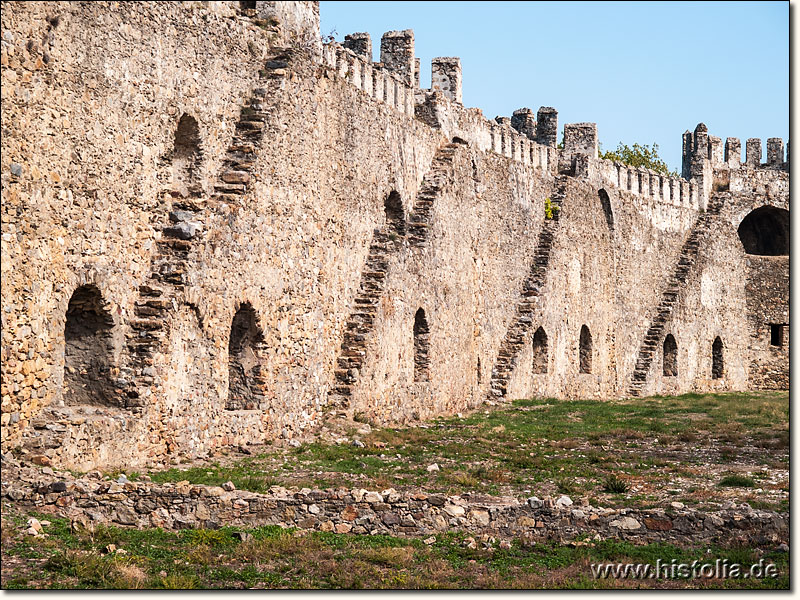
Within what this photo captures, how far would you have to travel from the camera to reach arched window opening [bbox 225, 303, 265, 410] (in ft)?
60.6

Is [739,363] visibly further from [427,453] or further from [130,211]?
[130,211]

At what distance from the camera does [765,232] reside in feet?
152

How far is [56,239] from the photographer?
1432cm

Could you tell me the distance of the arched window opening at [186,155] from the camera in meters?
17.5

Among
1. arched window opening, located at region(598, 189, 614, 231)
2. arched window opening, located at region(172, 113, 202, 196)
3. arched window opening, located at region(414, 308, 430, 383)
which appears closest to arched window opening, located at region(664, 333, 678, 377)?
arched window opening, located at region(598, 189, 614, 231)

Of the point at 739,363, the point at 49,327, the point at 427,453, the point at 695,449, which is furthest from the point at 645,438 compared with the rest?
the point at 739,363

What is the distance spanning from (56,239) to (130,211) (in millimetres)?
1954

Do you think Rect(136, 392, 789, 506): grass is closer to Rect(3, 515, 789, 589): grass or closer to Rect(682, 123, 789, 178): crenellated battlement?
Rect(3, 515, 789, 589): grass

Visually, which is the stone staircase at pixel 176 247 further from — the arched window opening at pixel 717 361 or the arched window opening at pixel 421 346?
the arched window opening at pixel 717 361

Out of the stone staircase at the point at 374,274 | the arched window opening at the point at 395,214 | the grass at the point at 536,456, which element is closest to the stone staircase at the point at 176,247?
the grass at the point at 536,456

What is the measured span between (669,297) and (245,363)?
2362 cm

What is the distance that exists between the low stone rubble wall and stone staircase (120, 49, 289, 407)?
289cm

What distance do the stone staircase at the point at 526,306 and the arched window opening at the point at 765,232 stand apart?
15174 millimetres

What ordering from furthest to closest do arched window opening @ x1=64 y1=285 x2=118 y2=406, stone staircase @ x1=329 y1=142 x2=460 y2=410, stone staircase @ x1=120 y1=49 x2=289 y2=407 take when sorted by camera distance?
stone staircase @ x1=329 y1=142 x2=460 y2=410
stone staircase @ x1=120 y1=49 x2=289 y2=407
arched window opening @ x1=64 y1=285 x2=118 y2=406
